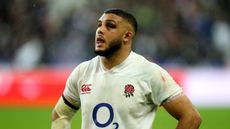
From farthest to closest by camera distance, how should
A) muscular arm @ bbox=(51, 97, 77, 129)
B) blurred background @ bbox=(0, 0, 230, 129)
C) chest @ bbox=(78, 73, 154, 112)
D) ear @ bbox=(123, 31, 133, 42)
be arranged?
blurred background @ bbox=(0, 0, 230, 129) < muscular arm @ bbox=(51, 97, 77, 129) < ear @ bbox=(123, 31, 133, 42) < chest @ bbox=(78, 73, 154, 112)

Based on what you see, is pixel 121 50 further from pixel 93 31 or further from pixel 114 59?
pixel 93 31

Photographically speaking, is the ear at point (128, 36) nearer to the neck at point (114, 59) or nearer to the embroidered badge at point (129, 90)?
the neck at point (114, 59)

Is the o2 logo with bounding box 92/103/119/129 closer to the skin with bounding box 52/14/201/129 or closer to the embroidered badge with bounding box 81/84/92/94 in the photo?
the embroidered badge with bounding box 81/84/92/94

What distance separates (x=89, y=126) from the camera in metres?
5.77

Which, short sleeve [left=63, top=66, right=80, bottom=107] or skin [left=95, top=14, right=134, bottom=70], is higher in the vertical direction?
skin [left=95, top=14, right=134, bottom=70]

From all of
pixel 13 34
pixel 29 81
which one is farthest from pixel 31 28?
pixel 29 81

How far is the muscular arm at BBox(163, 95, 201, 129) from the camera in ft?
18.2

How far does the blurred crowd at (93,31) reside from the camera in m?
15.7

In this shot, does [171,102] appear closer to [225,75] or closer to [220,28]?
[225,75]

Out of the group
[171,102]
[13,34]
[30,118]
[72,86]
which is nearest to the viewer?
[171,102]

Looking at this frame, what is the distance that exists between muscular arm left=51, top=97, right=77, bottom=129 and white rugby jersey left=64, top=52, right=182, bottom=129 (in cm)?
27

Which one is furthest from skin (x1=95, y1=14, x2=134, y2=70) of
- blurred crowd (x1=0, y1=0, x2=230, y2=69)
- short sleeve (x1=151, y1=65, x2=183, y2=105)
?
blurred crowd (x1=0, y1=0, x2=230, y2=69)

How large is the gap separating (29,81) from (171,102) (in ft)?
26.3

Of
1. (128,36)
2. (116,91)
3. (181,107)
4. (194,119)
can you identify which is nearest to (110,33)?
(128,36)
